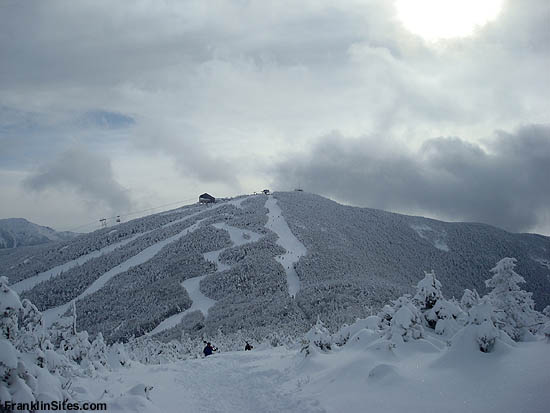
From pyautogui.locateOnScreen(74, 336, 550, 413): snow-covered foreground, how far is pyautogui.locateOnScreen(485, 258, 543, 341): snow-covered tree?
2714 millimetres

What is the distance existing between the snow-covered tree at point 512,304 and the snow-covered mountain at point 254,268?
2232cm

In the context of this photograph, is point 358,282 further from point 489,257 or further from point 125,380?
point 489,257

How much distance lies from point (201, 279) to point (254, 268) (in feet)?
38.3

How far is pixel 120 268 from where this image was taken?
8956 centimetres

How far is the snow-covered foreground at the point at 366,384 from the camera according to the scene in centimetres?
811

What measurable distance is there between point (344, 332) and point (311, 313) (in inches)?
1545

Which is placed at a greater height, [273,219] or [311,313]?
[273,219]

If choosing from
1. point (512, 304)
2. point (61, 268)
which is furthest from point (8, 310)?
point (61, 268)

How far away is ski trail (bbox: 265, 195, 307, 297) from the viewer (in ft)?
240

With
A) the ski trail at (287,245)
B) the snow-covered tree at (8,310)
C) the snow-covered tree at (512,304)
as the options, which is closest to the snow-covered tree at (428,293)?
the snow-covered tree at (512,304)

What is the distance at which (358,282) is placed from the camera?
72.6 metres

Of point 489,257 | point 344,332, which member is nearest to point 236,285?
point 344,332

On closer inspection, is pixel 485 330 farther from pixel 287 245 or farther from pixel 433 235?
pixel 433 235

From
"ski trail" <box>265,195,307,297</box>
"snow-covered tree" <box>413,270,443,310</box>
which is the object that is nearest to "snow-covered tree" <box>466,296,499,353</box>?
"snow-covered tree" <box>413,270,443,310</box>
